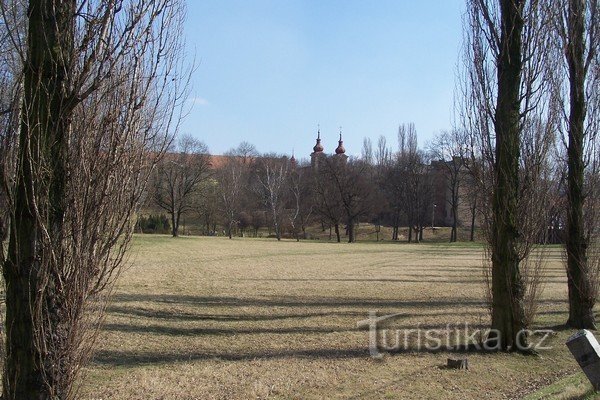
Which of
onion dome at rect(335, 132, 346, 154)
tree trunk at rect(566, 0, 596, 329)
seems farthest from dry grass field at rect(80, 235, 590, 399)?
onion dome at rect(335, 132, 346, 154)

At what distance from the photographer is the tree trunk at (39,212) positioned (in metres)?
3.27

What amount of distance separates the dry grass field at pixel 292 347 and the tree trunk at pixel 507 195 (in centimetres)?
67

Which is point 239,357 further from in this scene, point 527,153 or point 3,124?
point 527,153

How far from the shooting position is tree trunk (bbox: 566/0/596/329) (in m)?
10.4

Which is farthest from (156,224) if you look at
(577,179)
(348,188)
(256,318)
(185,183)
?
(577,179)

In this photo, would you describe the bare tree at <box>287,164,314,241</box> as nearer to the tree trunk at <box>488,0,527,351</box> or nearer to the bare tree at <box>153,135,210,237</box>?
the bare tree at <box>153,135,210,237</box>

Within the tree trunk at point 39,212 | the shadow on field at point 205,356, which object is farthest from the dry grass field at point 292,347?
the tree trunk at point 39,212

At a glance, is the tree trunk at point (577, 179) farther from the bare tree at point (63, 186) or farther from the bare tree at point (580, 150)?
the bare tree at point (63, 186)

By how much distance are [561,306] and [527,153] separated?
23.9 ft

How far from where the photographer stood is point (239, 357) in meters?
8.33

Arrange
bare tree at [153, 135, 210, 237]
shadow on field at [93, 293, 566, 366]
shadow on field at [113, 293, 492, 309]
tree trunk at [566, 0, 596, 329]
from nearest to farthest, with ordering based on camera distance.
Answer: shadow on field at [93, 293, 566, 366] → tree trunk at [566, 0, 596, 329] → shadow on field at [113, 293, 492, 309] → bare tree at [153, 135, 210, 237]

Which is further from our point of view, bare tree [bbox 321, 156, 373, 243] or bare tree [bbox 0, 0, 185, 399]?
bare tree [bbox 321, 156, 373, 243]

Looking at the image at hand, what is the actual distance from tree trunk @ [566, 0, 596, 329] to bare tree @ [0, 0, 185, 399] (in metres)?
9.50

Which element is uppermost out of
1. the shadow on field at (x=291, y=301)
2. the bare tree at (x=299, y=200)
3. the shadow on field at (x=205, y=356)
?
the bare tree at (x=299, y=200)
